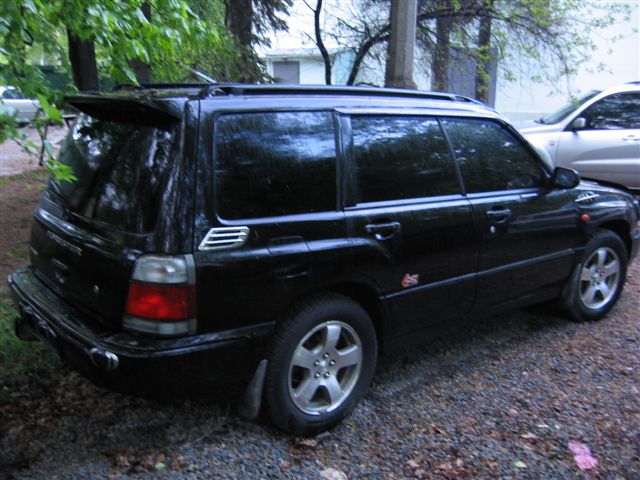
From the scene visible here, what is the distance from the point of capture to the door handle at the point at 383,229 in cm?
317

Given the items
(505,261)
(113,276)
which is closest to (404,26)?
(505,261)

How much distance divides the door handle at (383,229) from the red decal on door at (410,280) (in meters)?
0.28

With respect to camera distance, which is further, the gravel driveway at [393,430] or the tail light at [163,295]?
the gravel driveway at [393,430]

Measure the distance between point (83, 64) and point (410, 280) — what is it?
5.61m

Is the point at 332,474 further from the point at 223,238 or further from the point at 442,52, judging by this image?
the point at 442,52

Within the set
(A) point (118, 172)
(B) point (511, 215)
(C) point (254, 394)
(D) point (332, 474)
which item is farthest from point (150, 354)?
(B) point (511, 215)

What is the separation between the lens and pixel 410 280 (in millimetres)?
3385

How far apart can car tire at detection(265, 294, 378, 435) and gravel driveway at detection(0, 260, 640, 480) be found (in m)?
0.14

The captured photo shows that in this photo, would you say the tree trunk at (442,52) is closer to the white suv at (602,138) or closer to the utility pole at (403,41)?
the white suv at (602,138)

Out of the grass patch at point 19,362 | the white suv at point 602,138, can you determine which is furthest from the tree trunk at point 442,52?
the grass patch at point 19,362

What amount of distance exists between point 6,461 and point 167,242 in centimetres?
137

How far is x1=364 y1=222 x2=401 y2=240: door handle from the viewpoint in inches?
125

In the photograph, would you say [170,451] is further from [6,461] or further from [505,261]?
[505,261]

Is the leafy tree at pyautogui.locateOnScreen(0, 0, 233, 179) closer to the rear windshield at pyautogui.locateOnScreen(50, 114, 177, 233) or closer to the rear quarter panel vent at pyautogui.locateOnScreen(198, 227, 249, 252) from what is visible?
the rear windshield at pyautogui.locateOnScreen(50, 114, 177, 233)
